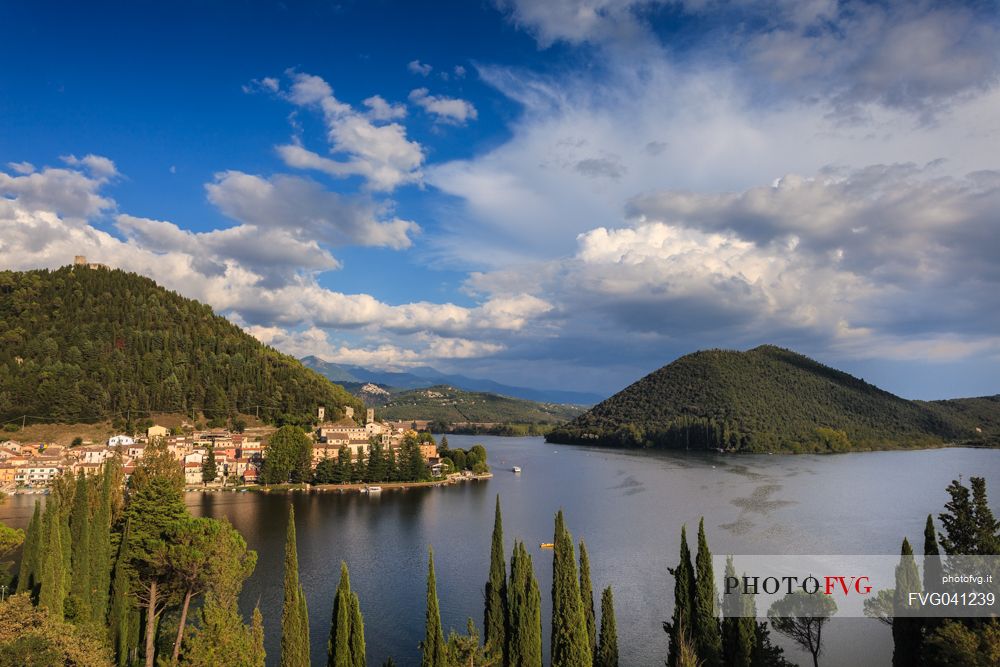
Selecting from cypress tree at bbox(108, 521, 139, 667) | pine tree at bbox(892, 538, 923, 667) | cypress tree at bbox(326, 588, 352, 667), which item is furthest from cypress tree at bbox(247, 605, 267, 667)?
pine tree at bbox(892, 538, 923, 667)

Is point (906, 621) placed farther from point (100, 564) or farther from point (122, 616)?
point (100, 564)

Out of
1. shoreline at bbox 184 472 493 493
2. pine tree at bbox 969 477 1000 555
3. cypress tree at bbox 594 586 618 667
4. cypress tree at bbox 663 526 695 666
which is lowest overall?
shoreline at bbox 184 472 493 493

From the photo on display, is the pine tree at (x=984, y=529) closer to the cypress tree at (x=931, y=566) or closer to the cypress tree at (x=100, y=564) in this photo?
the cypress tree at (x=931, y=566)

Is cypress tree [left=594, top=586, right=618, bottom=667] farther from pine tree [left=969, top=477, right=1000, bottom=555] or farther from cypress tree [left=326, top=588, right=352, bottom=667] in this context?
pine tree [left=969, top=477, right=1000, bottom=555]

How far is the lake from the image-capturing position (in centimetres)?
3033

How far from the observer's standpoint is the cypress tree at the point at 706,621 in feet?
66.4

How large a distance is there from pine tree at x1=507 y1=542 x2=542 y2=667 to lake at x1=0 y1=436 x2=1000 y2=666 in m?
6.84

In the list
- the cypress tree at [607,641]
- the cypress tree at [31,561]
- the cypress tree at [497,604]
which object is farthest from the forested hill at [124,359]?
the cypress tree at [607,641]

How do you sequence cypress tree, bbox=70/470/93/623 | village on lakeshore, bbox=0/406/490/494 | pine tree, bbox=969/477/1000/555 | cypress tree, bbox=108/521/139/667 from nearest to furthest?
pine tree, bbox=969/477/1000/555 < cypress tree, bbox=70/470/93/623 < cypress tree, bbox=108/521/139/667 < village on lakeshore, bbox=0/406/490/494

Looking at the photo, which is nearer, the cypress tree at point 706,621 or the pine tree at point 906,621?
the cypress tree at point 706,621

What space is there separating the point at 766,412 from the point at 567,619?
481 feet

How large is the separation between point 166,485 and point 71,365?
9931 cm

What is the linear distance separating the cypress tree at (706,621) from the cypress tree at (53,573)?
67.1 feet

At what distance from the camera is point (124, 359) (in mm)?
112812
